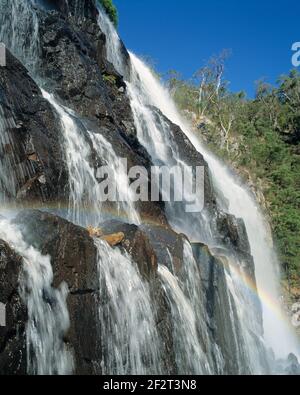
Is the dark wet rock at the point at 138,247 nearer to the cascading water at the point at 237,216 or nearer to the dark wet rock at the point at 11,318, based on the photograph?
the dark wet rock at the point at 11,318

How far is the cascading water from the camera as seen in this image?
18.2 metres

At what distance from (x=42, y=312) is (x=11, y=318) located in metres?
0.75

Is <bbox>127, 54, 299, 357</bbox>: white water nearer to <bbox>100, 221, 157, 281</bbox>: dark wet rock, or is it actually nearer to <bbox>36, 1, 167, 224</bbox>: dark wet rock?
<bbox>36, 1, 167, 224</bbox>: dark wet rock

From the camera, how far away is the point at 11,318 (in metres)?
7.82

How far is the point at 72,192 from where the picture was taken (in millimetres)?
15562

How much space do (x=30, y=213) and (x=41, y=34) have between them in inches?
542

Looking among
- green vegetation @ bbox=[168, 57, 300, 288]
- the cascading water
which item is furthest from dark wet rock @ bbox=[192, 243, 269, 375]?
green vegetation @ bbox=[168, 57, 300, 288]

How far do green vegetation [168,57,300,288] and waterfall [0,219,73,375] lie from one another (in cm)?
2655

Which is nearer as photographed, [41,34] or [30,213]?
[30,213]

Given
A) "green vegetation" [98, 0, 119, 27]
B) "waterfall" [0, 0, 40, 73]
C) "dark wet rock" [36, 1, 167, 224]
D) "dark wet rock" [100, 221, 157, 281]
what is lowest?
"dark wet rock" [100, 221, 157, 281]

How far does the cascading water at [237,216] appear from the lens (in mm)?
18156

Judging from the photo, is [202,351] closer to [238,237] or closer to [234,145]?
[238,237]

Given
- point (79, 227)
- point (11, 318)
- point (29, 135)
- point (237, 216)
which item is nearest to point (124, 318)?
point (79, 227)
